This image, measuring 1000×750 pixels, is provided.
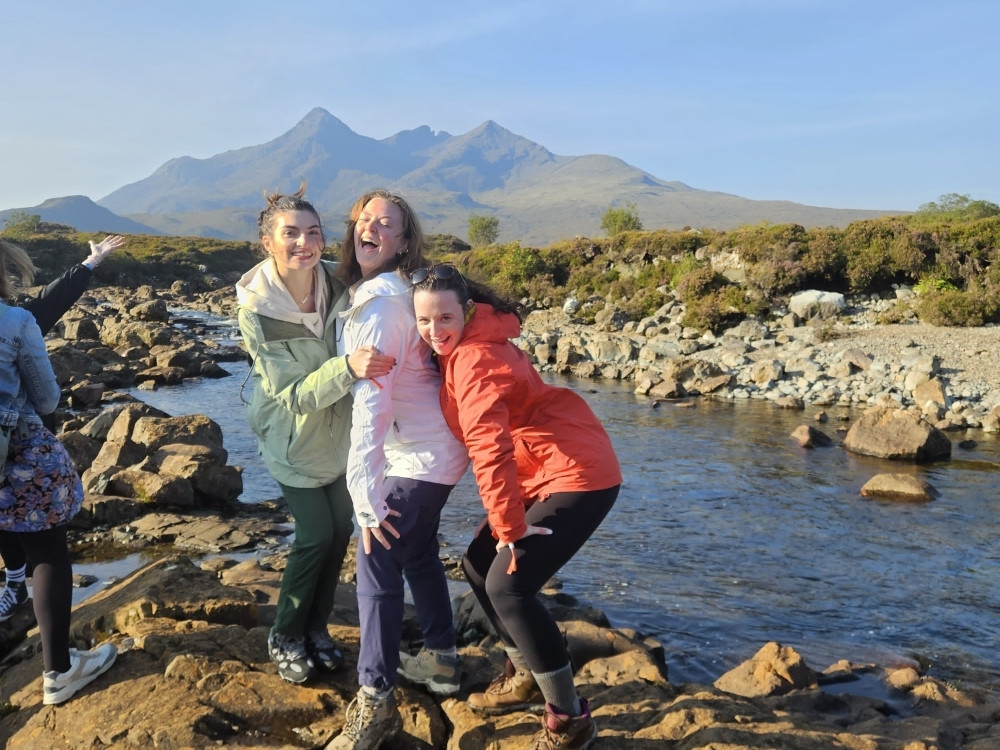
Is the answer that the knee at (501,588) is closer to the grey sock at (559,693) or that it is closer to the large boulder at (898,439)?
the grey sock at (559,693)

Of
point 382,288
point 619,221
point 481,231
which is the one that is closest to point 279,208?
point 382,288

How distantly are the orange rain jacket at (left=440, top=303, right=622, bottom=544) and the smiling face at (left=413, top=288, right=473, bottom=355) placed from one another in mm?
46

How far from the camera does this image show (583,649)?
599 cm

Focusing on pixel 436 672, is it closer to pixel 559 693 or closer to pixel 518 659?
pixel 518 659

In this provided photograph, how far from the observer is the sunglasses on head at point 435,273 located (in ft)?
12.0

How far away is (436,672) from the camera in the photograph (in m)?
4.21

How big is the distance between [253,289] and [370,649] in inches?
71.3

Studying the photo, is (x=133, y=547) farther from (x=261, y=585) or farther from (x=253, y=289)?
(x=253, y=289)

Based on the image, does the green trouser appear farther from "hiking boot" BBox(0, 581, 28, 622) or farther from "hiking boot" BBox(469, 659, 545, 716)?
"hiking boot" BBox(0, 581, 28, 622)

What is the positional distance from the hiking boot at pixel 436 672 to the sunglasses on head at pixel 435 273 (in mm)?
1937

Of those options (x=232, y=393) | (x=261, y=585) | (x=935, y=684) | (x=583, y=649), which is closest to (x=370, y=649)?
(x=583, y=649)

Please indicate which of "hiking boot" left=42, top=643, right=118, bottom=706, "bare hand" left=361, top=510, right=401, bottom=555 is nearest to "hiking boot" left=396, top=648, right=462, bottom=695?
"bare hand" left=361, top=510, right=401, bottom=555

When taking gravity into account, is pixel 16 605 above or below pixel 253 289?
below

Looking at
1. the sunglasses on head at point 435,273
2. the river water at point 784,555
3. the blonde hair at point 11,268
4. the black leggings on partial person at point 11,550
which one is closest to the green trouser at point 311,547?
the sunglasses on head at point 435,273
